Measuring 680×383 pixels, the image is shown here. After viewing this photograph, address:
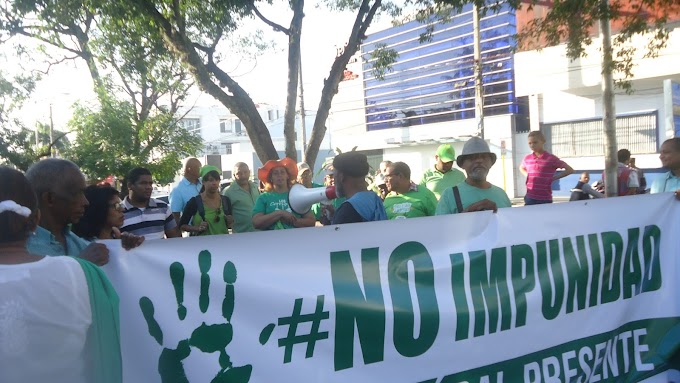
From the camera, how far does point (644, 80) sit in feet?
60.5

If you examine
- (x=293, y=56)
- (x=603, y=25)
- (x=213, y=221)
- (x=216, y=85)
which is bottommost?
(x=213, y=221)

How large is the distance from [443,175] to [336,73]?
2.96m

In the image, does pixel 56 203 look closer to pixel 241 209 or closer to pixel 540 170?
pixel 241 209

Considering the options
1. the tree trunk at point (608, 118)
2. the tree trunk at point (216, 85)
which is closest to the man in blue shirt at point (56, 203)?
the tree trunk at point (216, 85)

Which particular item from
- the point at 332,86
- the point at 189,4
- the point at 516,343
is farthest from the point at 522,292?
the point at 189,4

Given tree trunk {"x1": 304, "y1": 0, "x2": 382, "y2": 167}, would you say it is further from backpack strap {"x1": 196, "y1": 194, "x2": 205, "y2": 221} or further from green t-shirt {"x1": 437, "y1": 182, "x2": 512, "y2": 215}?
green t-shirt {"x1": 437, "y1": 182, "x2": 512, "y2": 215}

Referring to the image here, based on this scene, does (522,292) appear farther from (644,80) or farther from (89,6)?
(644,80)

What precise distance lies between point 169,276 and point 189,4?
24.6ft

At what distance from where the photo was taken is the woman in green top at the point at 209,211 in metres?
5.63

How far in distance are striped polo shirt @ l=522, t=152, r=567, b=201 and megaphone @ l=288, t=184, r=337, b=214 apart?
455 cm

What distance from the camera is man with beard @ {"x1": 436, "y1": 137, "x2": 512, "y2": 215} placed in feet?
13.6

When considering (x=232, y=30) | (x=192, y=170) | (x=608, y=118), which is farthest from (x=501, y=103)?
(x=192, y=170)

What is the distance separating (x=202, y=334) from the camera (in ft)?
8.50

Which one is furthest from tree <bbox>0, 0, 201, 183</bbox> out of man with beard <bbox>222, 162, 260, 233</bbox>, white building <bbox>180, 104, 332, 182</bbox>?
white building <bbox>180, 104, 332, 182</bbox>
